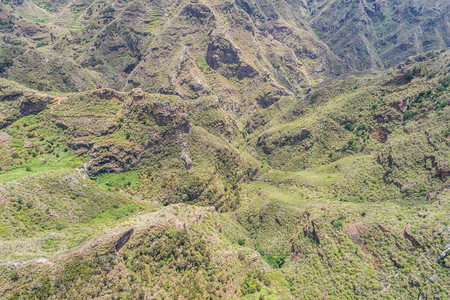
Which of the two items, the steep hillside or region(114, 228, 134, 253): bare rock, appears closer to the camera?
region(114, 228, 134, 253): bare rock

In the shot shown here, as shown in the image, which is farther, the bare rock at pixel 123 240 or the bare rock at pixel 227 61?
the bare rock at pixel 227 61

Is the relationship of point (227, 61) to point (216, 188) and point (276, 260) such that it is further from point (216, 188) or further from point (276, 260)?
point (276, 260)

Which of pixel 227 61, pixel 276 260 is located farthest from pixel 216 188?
pixel 227 61

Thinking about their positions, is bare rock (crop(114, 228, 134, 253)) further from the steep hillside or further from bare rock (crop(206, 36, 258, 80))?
bare rock (crop(206, 36, 258, 80))

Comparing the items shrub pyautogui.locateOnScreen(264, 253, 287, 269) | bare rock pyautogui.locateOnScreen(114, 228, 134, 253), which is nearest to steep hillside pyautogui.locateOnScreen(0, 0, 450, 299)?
bare rock pyautogui.locateOnScreen(114, 228, 134, 253)

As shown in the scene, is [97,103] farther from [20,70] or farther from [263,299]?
[263,299]

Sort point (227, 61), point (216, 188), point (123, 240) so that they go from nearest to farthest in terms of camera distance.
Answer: point (123, 240) → point (216, 188) → point (227, 61)

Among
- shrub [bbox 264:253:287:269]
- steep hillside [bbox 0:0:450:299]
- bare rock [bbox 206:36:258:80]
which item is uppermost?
bare rock [bbox 206:36:258:80]

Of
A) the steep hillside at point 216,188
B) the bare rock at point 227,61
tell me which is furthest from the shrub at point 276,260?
the bare rock at point 227,61

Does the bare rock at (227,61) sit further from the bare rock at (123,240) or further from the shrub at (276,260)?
the bare rock at (123,240)

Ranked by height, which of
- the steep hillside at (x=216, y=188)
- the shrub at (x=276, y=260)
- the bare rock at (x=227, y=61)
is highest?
the bare rock at (x=227, y=61)

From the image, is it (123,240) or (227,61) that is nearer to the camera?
(123,240)
